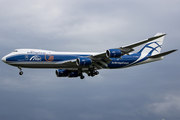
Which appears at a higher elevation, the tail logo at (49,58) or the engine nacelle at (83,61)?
the tail logo at (49,58)

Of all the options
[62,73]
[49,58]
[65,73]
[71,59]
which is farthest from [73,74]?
[49,58]

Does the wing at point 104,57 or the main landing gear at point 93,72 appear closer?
the wing at point 104,57

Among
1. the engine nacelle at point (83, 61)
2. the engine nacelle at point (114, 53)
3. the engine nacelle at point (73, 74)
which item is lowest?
the engine nacelle at point (73, 74)

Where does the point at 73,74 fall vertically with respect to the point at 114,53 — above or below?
below

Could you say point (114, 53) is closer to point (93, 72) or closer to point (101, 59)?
point (101, 59)

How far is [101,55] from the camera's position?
42438 mm

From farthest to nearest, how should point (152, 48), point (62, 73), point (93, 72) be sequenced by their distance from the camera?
point (152, 48), point (62, 73), point (93, 72)

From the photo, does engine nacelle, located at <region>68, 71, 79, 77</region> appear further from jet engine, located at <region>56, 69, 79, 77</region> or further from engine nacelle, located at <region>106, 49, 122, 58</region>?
engine nacelle, located at <region>106, 49, 122, 58</region>

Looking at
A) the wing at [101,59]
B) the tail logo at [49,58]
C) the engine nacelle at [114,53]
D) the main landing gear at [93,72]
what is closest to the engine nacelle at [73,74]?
the main landing gear at [93,72]

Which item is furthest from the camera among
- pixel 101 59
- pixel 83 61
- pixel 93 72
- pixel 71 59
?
pixel 93 72

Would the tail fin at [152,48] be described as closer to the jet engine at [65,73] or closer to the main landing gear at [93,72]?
the main landing gear at [93,72]

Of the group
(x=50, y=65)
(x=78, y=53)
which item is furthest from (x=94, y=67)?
(x=50, y=65)

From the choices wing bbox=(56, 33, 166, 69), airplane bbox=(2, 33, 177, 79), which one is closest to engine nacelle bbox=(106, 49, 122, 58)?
airplane bbox=(2, 33, 177, 79)

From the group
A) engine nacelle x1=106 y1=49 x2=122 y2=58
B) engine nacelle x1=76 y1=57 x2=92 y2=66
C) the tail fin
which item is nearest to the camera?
engine nacelle x1=106 y1=49 x2=122 y2=58
